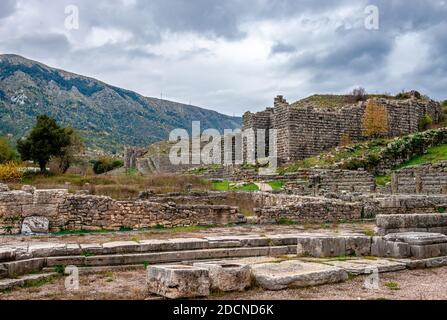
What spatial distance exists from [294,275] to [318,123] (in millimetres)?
29936

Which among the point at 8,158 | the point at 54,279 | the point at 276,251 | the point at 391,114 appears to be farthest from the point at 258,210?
the point at 8,158

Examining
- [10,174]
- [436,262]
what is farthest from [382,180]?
[10,174]

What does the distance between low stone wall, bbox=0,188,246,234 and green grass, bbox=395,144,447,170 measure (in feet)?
50.8

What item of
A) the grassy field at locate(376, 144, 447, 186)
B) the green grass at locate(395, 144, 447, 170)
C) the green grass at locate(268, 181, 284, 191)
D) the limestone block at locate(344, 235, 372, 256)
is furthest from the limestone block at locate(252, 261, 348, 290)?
the green grass at locate(395, 144, 447, 170)

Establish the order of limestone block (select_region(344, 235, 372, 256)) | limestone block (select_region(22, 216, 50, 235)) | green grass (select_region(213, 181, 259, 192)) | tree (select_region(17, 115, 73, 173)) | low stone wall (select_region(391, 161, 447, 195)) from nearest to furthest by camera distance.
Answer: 1. limestone block (select_region(344, 235, 372, 256))
2. limestone block (select_region(22, 216, 50, 235))
3. low stone wall (select_region(391, 161, 447, 195))
4. green grass (select_region(213, 181, 259, 192))
5. tree (select_region(17, 115, 73, 173))

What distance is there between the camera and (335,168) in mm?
28234

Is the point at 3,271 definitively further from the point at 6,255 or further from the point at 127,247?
the point at 127,247

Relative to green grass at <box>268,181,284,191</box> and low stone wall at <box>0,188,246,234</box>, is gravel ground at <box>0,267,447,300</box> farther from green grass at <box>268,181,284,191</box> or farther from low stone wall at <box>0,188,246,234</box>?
green grass at <box>268,181,284,191</box>

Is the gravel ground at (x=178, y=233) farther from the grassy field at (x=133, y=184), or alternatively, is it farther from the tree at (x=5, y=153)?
the tree at (x=5, y=153)

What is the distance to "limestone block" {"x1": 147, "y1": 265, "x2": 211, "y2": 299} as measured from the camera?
6.59 m

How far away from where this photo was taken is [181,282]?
661 centimetres


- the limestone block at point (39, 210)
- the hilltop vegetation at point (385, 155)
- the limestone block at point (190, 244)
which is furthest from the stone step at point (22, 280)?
the hilltop vegetation at point (385, 155)

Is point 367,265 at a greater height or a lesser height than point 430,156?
lesser
